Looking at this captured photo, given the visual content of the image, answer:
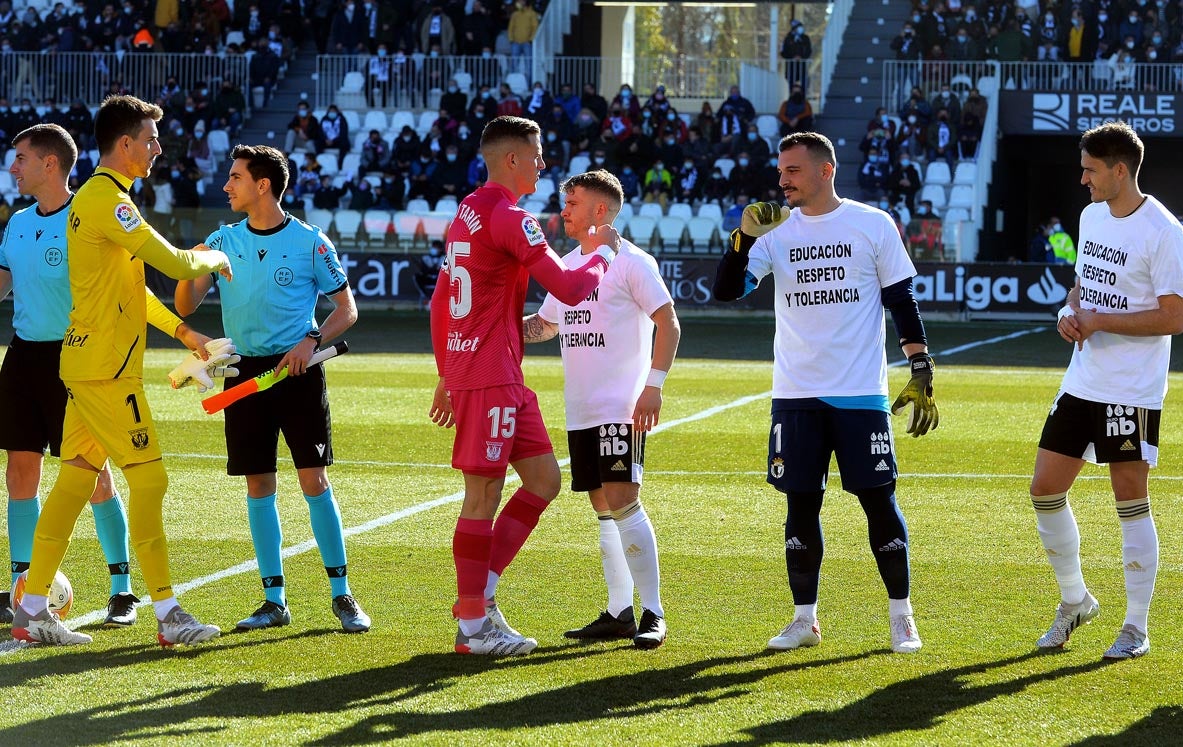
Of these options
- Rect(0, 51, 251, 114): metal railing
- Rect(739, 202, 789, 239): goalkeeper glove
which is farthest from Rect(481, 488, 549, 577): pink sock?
Rect(0, 51, 251, 114): metal railing

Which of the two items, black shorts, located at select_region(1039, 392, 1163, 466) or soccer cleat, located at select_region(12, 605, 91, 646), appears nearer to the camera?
black shorts, located at select_region(1039, 392, 1163, 466)

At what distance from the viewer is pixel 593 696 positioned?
17.4 feet

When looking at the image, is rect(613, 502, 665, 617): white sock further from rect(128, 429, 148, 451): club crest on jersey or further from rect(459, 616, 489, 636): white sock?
rect(128, 429, 148, 451): club crest on jersey

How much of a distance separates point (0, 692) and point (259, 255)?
2214 millimetres

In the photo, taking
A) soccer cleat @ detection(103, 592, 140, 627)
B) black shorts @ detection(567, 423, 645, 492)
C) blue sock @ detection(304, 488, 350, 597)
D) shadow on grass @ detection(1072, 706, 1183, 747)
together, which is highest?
black shorts @ detection(567, 423, 645, 492)

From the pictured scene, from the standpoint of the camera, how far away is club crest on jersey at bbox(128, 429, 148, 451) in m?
5.95

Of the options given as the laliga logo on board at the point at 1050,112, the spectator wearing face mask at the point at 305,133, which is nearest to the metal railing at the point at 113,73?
the spectator wearing face mask at the point at 305,133

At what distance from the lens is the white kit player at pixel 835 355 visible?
6.00m

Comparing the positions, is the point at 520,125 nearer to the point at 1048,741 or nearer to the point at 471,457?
the point at 471,457

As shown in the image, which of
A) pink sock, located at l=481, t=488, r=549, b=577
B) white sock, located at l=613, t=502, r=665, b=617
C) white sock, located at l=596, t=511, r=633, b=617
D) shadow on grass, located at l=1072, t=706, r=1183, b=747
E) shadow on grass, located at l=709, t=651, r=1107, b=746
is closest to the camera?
shadow on grass, located at l=1072, t=706, r=1183, b=747

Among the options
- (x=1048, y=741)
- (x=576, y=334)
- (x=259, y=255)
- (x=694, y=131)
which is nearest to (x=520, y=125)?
(x=576, y=334)

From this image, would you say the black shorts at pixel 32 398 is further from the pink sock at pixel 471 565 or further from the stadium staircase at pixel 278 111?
the stadium staircase at pixel 278 111

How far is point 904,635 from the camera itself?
592cm

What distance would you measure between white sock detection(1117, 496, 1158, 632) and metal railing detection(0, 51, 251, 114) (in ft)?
100
